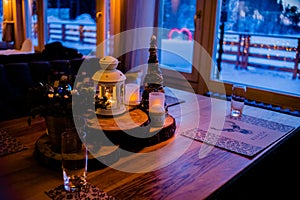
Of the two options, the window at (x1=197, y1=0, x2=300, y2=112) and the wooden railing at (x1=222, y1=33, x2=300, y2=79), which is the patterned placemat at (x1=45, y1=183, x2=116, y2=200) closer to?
the window at (x1=197, y1=0, x2=300, y2=112)

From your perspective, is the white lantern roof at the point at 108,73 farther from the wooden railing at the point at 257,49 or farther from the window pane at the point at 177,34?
the wooden railing at the point at 257,49

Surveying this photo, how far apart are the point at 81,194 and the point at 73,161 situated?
0.11 meters

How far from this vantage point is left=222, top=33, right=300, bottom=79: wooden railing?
3713mm

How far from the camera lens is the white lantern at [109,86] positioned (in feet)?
4.54

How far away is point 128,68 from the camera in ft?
12.9

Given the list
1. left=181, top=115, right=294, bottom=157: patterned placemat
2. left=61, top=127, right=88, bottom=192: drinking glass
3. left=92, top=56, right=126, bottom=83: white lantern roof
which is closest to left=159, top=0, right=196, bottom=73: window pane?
left=181, top=115, right=294, bottom=157: patterned placemat

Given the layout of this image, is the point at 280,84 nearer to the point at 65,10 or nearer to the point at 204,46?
the point at 204,46

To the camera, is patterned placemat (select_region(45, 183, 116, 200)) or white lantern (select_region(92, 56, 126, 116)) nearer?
patterned placemat (select_region(45, 183, 116, 200))

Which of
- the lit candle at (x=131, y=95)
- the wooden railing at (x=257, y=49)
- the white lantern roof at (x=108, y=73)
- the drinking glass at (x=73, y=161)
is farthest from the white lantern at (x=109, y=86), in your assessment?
the wooden railing at (x=257, y=49)

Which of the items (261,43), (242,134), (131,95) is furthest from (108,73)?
(261,43)

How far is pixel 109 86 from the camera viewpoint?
4.57ft

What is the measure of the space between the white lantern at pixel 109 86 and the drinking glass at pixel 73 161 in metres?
0.36

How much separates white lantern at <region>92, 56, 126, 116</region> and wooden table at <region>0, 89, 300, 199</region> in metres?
0.26

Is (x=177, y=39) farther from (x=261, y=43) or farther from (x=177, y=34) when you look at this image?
(x=261, y=43)
